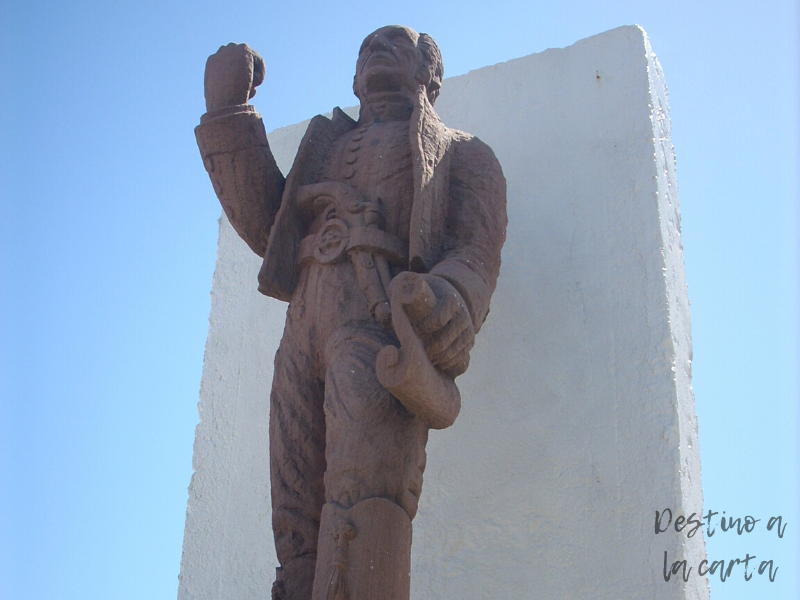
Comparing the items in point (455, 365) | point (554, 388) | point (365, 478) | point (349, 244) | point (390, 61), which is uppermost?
point (390, 61)

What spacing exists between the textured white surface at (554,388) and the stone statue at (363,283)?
0.71 m

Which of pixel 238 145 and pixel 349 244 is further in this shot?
pixel 238 145

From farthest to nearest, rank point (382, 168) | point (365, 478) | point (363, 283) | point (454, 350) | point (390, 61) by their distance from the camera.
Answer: point (390, 61) < point (382, 168) < point (363, 283) < point (454, 350) < point (365, 478)

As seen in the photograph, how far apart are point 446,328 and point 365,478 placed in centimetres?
43

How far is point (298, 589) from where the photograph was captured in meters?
2.48

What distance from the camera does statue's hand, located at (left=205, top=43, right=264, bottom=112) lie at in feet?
9.29

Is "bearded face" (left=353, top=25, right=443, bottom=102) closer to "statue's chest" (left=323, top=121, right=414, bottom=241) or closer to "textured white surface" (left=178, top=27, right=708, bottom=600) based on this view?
"statue's chest" (left=323, top=121, right=414, bottom=241)

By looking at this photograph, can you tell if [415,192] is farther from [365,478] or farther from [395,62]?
[365,478]

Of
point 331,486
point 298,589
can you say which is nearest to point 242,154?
point 331,486

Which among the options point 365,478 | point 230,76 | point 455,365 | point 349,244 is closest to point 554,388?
point 455,365

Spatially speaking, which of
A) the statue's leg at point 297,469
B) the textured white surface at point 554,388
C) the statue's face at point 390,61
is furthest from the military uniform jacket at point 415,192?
the textured white surface at point 554,388

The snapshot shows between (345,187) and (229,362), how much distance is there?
153cm

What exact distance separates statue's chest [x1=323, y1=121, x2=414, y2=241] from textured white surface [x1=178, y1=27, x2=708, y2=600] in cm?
87

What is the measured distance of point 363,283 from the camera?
258 cm
